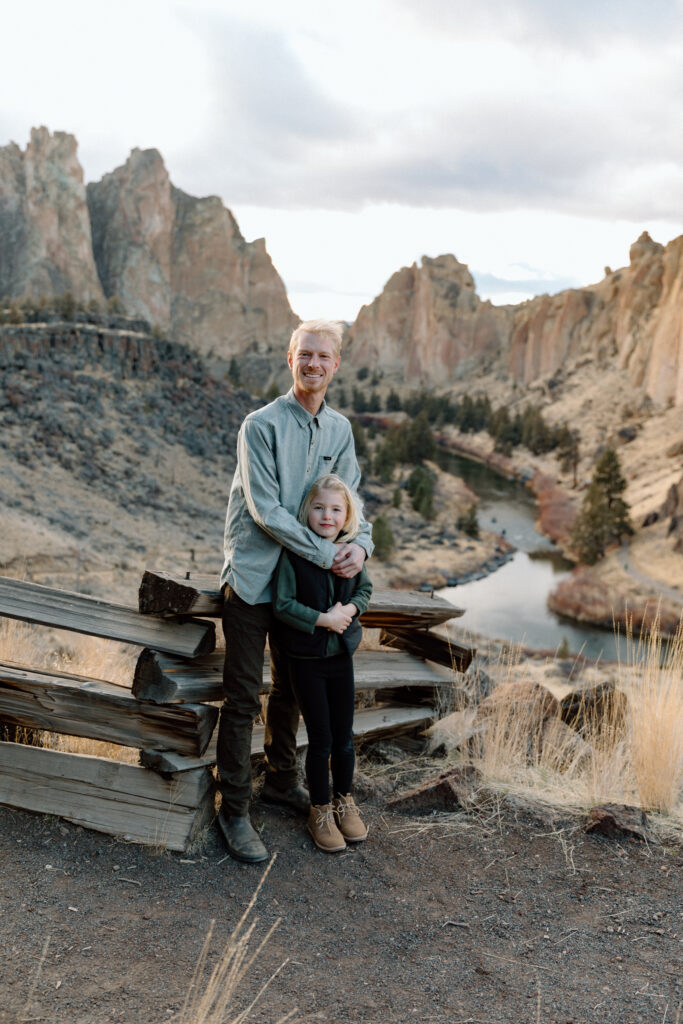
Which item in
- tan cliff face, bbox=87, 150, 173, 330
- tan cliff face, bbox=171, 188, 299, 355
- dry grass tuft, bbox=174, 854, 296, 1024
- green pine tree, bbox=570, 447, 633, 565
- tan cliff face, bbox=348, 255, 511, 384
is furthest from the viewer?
tan cliff face, bbox=171, 188, 299, 355

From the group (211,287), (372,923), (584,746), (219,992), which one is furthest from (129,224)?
(219,992)

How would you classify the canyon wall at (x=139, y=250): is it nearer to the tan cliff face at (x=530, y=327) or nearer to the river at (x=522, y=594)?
the tan cliff face at (x=530, y=327)

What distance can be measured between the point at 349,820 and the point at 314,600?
1167 millimetres

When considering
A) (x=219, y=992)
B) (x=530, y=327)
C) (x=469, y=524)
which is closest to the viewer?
(x=219, y=992)

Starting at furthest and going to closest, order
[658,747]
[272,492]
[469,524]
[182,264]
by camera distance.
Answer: [182,264] < [469,524] < [658,747] < [272,492]

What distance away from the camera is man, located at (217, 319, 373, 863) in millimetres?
3371

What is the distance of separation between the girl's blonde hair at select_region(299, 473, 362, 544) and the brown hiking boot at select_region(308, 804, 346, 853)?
1.33m

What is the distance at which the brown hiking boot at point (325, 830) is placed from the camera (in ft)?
11.8

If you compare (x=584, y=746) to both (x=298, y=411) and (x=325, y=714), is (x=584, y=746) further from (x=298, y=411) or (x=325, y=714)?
(x=298, y=411)

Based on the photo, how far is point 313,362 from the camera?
345cm

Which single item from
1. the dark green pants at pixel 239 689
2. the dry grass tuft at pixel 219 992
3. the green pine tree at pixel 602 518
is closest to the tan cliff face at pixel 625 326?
the green pine tree at pixel 602 518

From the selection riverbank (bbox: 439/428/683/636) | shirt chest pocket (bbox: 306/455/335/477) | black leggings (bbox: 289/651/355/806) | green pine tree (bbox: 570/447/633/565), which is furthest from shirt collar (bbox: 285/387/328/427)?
green pine tree (bbox: 570/447/633/565)

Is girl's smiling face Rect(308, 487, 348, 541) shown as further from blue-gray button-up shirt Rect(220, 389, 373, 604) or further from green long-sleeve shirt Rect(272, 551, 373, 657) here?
green long-sleeve shirt Rect(272, 551, 373, 657)

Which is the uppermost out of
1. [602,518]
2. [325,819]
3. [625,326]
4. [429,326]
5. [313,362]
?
[429,326]
